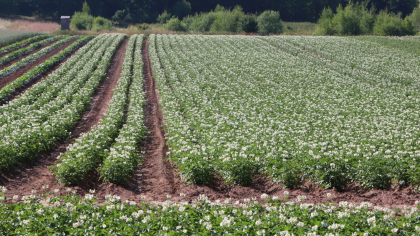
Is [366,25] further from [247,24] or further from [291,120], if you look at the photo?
[291,120]

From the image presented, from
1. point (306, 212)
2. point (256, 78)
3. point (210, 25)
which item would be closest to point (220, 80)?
point (256, 78)

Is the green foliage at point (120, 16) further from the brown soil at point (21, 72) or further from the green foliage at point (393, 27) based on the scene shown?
the green foliage at point (393, 27)

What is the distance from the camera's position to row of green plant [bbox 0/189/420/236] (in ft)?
18.4

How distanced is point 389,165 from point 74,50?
118ft

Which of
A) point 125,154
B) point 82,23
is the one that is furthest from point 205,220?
point 82,23

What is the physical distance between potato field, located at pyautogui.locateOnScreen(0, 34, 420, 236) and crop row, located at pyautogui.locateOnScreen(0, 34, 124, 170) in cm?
6

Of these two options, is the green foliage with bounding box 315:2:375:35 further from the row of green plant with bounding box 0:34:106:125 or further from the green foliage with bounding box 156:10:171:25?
the row of green plant with bounding box 0:34:106:125

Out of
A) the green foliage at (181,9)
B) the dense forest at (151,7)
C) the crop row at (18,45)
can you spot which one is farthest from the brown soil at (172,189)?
the green foliage at (181,9)

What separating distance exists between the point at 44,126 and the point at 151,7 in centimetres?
9216

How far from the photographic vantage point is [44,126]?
42.3 ft

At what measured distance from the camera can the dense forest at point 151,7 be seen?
89.2 metres

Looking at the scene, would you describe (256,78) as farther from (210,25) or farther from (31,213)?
(210,25)

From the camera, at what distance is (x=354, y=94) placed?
65.3 feet

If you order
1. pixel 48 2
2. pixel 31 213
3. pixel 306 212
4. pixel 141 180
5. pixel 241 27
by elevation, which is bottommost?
pixel 141 180
